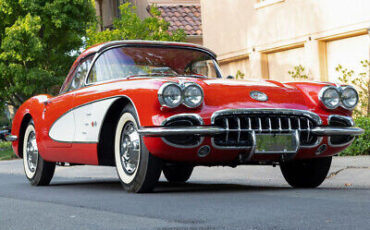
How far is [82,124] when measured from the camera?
304 inches

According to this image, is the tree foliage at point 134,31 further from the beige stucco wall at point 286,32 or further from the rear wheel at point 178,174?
the rear wheel at point 178,174

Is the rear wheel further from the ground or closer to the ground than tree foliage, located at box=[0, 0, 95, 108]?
closer to the ground

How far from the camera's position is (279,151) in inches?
258

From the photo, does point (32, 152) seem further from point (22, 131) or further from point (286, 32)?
point (286, 32)

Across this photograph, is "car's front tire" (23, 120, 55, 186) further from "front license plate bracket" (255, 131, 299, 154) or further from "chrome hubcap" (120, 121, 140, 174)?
"front license plate bracket" (255, 131, 299, 154)

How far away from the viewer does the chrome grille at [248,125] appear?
6.42m

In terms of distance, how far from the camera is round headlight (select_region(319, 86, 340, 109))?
22.6 feet

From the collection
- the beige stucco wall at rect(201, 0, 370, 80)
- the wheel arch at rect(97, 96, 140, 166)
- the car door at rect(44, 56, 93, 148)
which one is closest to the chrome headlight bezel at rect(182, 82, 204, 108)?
the wheel arch at rect(97, 96, 140, 166)

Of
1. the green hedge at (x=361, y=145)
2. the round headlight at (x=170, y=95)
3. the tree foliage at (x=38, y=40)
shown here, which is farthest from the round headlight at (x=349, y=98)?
the tree foliage at (x=38, y=40)

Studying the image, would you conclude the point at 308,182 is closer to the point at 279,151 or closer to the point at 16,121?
the point at 279,151

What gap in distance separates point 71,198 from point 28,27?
1885cm

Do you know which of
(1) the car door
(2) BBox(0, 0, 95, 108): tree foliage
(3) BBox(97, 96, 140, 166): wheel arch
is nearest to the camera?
(3) BBox(97, 96, 140, 166): wheel arch

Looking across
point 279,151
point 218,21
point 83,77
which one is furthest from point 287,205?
point 218,21

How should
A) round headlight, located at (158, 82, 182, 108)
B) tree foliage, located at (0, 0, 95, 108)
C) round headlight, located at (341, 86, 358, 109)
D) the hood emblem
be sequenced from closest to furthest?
round headlight, located at (158, 82, 182, 108) < the hood emblem < round headlight, located at (341, 86, 358, 109) < tree foliage, located at (0, 0, 95, 108)
